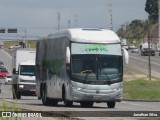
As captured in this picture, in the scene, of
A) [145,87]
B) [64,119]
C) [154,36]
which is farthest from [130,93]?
[154,36]

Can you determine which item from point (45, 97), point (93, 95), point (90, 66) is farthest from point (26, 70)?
point (93, 95)

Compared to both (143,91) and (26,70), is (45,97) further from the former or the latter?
(143,91)

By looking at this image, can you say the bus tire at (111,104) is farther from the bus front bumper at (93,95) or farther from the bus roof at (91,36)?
the bus roof at (91,36)

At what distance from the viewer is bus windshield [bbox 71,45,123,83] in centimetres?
2861

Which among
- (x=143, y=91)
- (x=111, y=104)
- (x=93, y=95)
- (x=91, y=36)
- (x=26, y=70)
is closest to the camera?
(x=93, y=95)

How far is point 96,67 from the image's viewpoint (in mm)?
28672

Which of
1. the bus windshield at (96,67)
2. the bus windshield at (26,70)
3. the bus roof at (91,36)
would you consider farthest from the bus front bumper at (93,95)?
the bus windshield at (26,70)

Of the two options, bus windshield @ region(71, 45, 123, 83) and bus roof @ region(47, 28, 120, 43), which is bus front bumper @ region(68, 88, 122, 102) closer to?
bus windshield @ region(71, 45, 123, 83)

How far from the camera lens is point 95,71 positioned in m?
A: 28.7

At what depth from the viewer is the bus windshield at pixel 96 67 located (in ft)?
93.9

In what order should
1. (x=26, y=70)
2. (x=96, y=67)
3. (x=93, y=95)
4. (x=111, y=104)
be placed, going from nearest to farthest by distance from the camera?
1. (x=93, y=95)
2. (x=96, y=67)
3. (x=111, y=104)
4. (x=26, y=70)

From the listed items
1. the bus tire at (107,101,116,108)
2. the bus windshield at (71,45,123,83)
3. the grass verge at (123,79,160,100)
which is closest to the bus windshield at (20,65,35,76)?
the grass verge at (123,79,160,100)

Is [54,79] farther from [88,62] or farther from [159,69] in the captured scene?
[159,69]

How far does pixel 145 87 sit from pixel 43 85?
35080 millimetres
